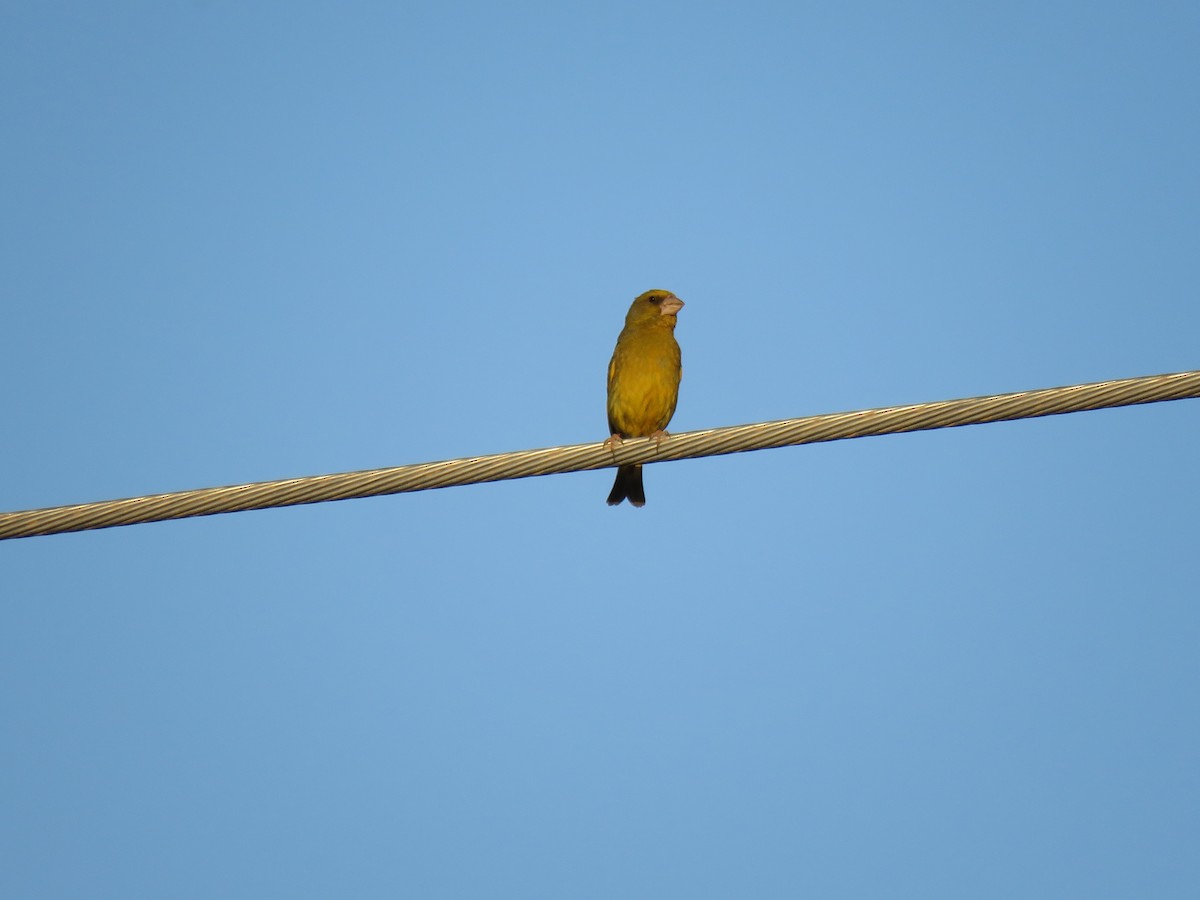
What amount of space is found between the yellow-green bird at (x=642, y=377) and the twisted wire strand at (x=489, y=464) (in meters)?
3.14

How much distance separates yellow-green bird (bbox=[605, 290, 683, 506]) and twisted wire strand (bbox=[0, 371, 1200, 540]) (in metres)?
3.14

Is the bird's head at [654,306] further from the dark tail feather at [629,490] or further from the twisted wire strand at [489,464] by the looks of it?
the twisted wire strand at [489,464]

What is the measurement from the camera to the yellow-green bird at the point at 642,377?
26.5ft

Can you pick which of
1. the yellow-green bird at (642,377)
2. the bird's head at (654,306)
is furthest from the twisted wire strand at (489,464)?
the bird's head at (654,306)

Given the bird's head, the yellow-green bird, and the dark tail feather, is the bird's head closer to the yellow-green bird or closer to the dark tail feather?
the yellow-green bird

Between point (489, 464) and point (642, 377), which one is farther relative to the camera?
point (642, 377)

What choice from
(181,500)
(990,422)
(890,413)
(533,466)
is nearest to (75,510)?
(181,500)

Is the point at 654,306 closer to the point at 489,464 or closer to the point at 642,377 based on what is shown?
the point at 642,377

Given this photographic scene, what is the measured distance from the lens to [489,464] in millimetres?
4824

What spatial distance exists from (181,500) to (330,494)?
0.52 meters

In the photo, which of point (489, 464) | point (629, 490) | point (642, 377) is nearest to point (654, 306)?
point (642, 377)

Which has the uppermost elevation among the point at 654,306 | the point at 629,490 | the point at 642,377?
the point at 654,306

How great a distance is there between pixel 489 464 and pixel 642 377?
3371mm

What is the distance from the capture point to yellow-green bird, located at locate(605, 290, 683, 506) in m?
8.09
